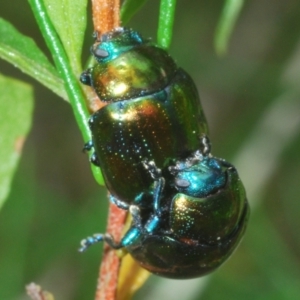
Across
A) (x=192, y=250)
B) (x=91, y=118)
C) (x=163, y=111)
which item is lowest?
(x=192, y=250)

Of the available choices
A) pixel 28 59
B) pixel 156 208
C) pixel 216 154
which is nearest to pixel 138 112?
pixel 156 208

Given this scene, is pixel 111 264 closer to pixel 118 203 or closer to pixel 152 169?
pixel 118 203

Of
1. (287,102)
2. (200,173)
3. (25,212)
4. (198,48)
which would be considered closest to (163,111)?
(200,173)

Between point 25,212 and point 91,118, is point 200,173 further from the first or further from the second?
point 25,212

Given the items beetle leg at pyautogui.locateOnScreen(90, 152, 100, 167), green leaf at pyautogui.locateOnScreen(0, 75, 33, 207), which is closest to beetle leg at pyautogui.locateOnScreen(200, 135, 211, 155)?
beetle leg at pyautogui.locateOnScreen(90, 152, 100, 167)

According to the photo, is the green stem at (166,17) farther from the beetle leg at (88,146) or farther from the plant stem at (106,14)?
the beetle leg at (88,146)

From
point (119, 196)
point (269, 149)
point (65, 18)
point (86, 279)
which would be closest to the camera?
point (65, 18)

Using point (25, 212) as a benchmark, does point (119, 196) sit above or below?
above
